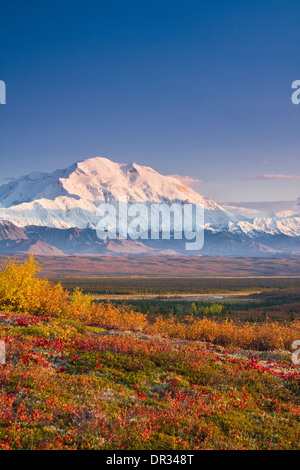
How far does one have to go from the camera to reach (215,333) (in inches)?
1293

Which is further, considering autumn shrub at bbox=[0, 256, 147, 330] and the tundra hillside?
autumn shrub at bbox=[0, 256, 147, 330]

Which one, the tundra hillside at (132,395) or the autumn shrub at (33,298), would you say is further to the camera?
the autumn shrub at (33,298)

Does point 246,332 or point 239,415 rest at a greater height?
point 239,415

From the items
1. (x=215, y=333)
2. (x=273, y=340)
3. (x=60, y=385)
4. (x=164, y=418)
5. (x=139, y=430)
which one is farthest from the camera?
(x=215, y=333)

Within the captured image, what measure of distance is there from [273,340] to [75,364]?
19620 mm

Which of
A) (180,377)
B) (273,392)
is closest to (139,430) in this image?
(180,377)

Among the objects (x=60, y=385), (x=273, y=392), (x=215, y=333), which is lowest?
(x=215, y=333)

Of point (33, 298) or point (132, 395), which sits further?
point (33, 298)

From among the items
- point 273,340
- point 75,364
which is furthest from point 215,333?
point 75,364

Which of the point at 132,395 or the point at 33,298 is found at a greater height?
the point at 33,298

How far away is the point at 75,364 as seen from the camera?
1762 centimetres

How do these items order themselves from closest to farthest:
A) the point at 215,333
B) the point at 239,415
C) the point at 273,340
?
the point at 239,415, the point at 273,340, the point at 215,333

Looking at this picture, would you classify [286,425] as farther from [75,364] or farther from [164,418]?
[75,364]
